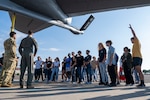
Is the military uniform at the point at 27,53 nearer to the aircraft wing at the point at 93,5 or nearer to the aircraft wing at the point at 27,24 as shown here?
the aircraft wing at the point at 93,5

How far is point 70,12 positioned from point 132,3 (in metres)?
4.36

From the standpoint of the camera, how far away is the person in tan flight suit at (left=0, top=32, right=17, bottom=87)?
19.9 ft

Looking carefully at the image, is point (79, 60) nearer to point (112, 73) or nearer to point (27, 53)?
point (112, 73)

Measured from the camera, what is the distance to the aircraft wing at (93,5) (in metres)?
13.3

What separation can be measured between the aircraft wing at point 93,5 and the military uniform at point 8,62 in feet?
26.0

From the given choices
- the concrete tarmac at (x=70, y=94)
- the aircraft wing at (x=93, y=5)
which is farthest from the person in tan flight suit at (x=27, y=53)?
the aircraft wing at (x=93, y=5)

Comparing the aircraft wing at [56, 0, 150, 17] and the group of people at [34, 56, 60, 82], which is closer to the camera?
the group of people at [34, 56, 60, 82]

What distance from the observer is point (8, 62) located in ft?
20.4

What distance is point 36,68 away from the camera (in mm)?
13195

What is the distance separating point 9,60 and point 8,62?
0.07 meters

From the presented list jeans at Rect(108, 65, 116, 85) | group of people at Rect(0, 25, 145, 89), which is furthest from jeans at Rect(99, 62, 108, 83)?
jeans at Rect(108, 65, 116, 85)

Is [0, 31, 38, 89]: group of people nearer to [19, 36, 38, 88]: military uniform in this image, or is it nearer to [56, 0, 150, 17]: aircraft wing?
[19, 36, 38, 88]: military uniform

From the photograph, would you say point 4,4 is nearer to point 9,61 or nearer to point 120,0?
point 9,61

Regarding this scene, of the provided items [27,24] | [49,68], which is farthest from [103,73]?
[27,24]
